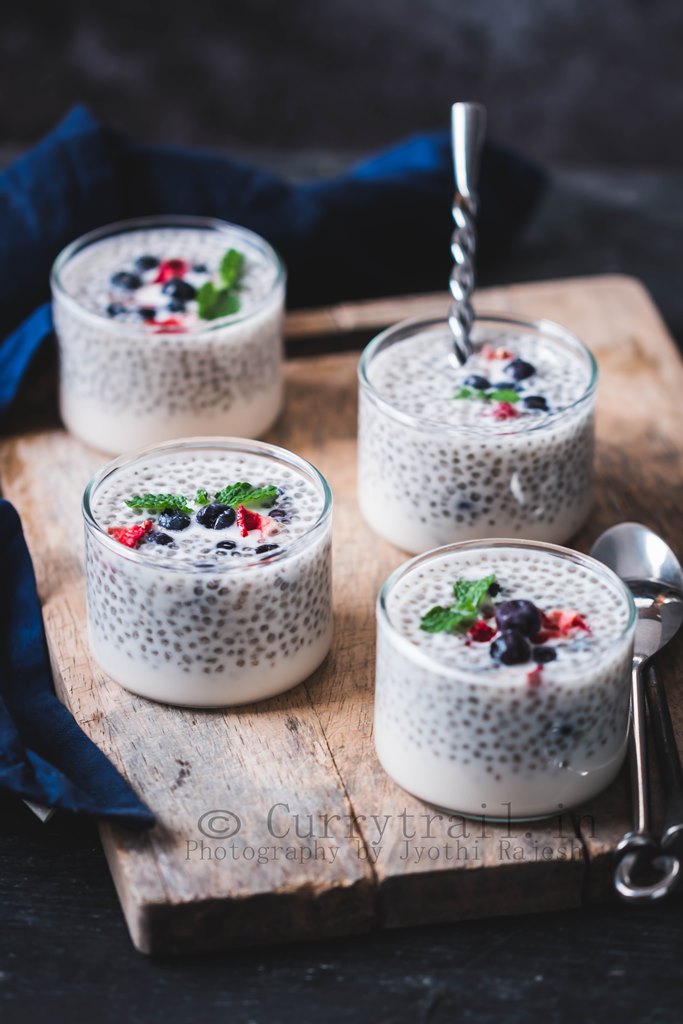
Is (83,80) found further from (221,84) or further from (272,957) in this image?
(272,957)

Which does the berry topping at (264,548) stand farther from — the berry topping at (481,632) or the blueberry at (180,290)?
the blueberry at (180,290)

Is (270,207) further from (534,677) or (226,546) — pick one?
(534,677)

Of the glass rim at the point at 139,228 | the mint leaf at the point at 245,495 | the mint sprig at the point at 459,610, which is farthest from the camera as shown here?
the glass rim at the point at 139,228

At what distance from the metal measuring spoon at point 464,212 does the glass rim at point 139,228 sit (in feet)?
0.99

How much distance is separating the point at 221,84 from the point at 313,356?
138cm

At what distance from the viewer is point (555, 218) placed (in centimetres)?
323

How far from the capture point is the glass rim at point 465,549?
1619 mm

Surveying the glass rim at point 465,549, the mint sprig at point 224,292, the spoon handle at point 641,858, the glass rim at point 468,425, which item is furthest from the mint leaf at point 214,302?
the spoon handle at point 641,858

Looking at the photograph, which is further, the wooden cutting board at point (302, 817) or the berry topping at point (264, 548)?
the berry topping at point (264, 548)

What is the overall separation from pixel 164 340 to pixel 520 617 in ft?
2.77

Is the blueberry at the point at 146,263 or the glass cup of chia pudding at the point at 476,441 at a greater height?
the blueberry at the point at 146,263

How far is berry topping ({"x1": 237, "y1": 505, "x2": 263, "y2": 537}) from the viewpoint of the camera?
1868 millimetres

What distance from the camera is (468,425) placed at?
211cm

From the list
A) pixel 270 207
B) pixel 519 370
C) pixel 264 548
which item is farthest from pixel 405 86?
pixel 264 548
